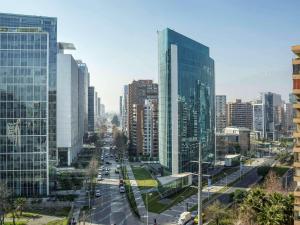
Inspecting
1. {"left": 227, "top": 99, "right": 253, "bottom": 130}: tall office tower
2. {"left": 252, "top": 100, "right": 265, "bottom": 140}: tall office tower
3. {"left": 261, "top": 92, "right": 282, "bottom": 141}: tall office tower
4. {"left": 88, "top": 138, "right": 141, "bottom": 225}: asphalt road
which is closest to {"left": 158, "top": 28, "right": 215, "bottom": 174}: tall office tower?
{"left": 88, "top": 138, "right": 141, "bottom": 225}: asphalt road

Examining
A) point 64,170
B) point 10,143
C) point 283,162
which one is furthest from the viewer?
point 283,162

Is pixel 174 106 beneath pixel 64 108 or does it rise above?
beneath

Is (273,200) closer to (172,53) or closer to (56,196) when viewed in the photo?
(56,196)

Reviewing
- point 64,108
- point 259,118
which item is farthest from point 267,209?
point 259,118

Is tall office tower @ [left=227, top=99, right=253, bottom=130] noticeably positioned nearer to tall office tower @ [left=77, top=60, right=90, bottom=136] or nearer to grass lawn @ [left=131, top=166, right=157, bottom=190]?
tall office tower @ [left=77, top=60, right=90, bottom=136]

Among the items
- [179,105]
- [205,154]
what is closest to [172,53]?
[179,105]

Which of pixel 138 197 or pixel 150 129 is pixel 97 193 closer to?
pixel 138 197
